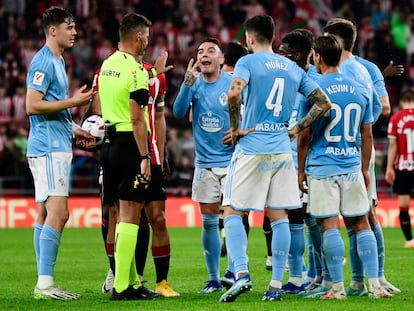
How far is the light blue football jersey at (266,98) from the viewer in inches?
349

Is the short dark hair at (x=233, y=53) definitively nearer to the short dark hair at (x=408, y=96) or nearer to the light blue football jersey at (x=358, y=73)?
the light blue football jersey at (x=358, y=73)

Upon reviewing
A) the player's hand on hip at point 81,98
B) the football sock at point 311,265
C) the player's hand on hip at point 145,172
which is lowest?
the football sock at point 311,265

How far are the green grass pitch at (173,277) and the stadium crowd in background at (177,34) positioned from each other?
4.01 meters

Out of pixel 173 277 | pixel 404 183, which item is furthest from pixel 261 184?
pixel 404 183

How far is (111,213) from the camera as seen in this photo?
10.2 m

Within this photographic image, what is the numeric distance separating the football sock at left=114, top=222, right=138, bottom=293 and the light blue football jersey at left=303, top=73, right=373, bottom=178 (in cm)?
172

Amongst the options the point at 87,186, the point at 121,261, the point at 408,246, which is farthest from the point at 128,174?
the point at 87,186

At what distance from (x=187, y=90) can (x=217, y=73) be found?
47 centimetres

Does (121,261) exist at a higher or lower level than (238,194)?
lower

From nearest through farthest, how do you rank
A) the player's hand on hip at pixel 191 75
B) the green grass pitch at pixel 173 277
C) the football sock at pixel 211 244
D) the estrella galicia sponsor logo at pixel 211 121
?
the green grass pitch at pixel 173 277 → the player's hand on hip at pixel 191 75 → the football sock at pixel 211 244 → the estrella galicia sponsor logo at pixel 211 121

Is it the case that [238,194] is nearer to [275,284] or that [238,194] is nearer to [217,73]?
[275,284]

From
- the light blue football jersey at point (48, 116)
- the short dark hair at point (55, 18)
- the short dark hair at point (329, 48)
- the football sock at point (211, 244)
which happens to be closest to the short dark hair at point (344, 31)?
the short dark hair at point (329, 48)

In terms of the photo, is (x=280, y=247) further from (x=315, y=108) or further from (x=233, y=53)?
(x=233, y=53)

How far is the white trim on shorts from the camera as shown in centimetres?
946
